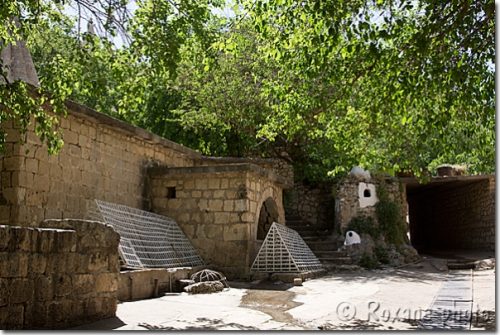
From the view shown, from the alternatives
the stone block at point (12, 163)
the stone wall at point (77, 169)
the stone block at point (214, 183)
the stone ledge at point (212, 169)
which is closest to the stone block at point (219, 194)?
the stone block at point (214, 183)

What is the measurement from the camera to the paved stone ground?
5426 millimetres

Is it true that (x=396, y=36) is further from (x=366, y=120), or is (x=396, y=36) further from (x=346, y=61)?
(x=366, y=120)

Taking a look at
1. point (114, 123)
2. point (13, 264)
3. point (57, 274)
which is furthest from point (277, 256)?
point (13, 264)

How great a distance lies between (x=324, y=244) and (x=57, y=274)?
37.1 ft

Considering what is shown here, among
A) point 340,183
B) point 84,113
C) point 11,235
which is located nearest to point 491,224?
point 340,183

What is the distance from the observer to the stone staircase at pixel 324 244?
1410 cm

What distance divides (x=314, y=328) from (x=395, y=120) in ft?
11.9

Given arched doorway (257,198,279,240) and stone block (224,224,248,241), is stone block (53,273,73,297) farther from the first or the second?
arched doorway (257,198,279,240)

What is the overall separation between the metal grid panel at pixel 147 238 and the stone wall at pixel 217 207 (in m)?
0.35

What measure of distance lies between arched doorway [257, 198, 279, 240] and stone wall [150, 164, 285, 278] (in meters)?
1.74

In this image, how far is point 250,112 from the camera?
57.3 feet

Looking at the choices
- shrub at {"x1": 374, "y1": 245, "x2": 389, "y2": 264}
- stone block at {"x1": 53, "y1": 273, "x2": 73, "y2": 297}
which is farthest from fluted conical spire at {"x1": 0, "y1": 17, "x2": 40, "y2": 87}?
shrub at {"x1": 374, "y1": 245, "x2": 389, "y2": 264}

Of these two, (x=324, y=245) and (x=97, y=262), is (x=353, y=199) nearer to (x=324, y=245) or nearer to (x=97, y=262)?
(x=324, y=245)

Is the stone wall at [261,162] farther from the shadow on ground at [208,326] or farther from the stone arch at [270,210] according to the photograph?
the shadow on ground at [208,326]
